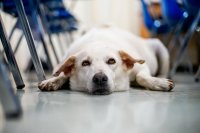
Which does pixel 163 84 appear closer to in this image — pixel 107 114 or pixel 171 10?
pixel 107 114

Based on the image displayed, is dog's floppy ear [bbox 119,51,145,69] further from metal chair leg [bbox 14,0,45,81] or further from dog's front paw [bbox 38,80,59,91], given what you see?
metal chair leg [bbox 14,0,45,81]

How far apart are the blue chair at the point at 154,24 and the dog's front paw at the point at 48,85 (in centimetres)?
347

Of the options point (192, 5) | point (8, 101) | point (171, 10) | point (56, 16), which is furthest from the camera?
point (56, 16)

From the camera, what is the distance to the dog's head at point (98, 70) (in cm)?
193

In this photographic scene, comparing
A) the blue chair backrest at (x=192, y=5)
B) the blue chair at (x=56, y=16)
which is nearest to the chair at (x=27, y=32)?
the blue chair backrest at (x=192, y=5)

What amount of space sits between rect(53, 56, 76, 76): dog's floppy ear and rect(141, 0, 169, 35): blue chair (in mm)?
3389

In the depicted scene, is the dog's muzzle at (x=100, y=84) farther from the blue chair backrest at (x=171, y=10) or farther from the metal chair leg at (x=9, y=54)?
the blue chair backrest at (x=171, y=10)

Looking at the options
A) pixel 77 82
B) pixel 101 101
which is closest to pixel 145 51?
pixel 77 82

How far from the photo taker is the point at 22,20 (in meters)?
2.21

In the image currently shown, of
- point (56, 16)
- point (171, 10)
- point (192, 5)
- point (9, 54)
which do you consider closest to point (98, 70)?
point (9, 54)

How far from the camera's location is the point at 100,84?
1911 mm

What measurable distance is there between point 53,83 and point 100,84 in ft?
1.24

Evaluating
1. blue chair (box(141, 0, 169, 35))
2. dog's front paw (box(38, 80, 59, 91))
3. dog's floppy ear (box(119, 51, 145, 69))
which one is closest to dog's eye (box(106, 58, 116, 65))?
dog's floppy ear (box(119, 51, 145, 69))

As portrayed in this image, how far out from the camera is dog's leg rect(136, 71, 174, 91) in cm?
213
